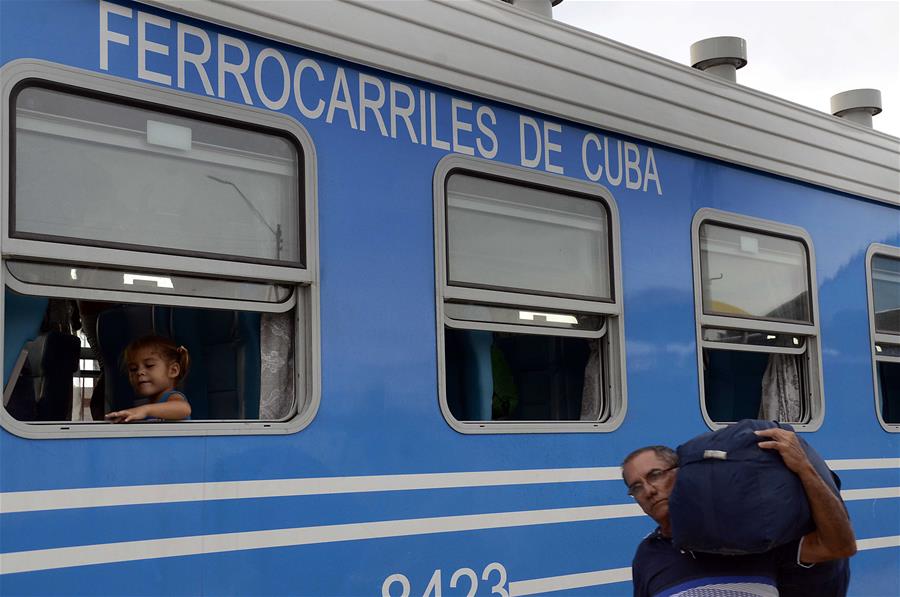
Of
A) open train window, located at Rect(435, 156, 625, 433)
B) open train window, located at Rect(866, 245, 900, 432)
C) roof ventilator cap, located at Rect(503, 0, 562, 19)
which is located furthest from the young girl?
open train window, located at Rect(866, 245, 900, 432)

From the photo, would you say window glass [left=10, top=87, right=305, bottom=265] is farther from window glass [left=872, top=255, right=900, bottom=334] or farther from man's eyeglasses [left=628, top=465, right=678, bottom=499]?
window glass [left=872, top=255, right=900, bottom=334]

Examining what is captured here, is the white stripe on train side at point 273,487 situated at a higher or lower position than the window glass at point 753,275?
lower

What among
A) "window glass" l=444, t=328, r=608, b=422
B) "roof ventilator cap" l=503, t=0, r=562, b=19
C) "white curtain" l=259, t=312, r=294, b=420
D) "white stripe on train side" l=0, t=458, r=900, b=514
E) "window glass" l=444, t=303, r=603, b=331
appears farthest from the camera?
"roof ventilator cap" l=503, t=0, r=562, b=19

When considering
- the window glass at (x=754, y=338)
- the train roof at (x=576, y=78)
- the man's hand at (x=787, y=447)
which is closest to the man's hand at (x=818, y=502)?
the man's hand at (x=787, y=447)

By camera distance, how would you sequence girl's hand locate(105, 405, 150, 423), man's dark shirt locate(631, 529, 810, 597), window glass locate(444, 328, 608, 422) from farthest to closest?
window glass locate(444, 328, 608, 422) < girl's hand locate(105, 405, 150, 423) < man's dark shirt locate(631, 529, 810, 597)

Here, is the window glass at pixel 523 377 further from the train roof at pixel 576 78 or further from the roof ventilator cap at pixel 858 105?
the roof ventilator cap at pixel 858 105

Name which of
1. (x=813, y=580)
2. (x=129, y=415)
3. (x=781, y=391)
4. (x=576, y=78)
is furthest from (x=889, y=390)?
(x=129, y=415)

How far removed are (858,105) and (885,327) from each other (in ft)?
4.71

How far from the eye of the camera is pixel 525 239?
13.0 feet

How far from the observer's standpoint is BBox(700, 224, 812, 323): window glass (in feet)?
15.3

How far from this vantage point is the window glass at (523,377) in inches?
151

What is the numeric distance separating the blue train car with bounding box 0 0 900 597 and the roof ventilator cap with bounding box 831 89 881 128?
1616 millimetres

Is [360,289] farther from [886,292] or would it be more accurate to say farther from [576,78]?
[886,292]

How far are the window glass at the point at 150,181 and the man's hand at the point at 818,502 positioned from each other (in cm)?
156
